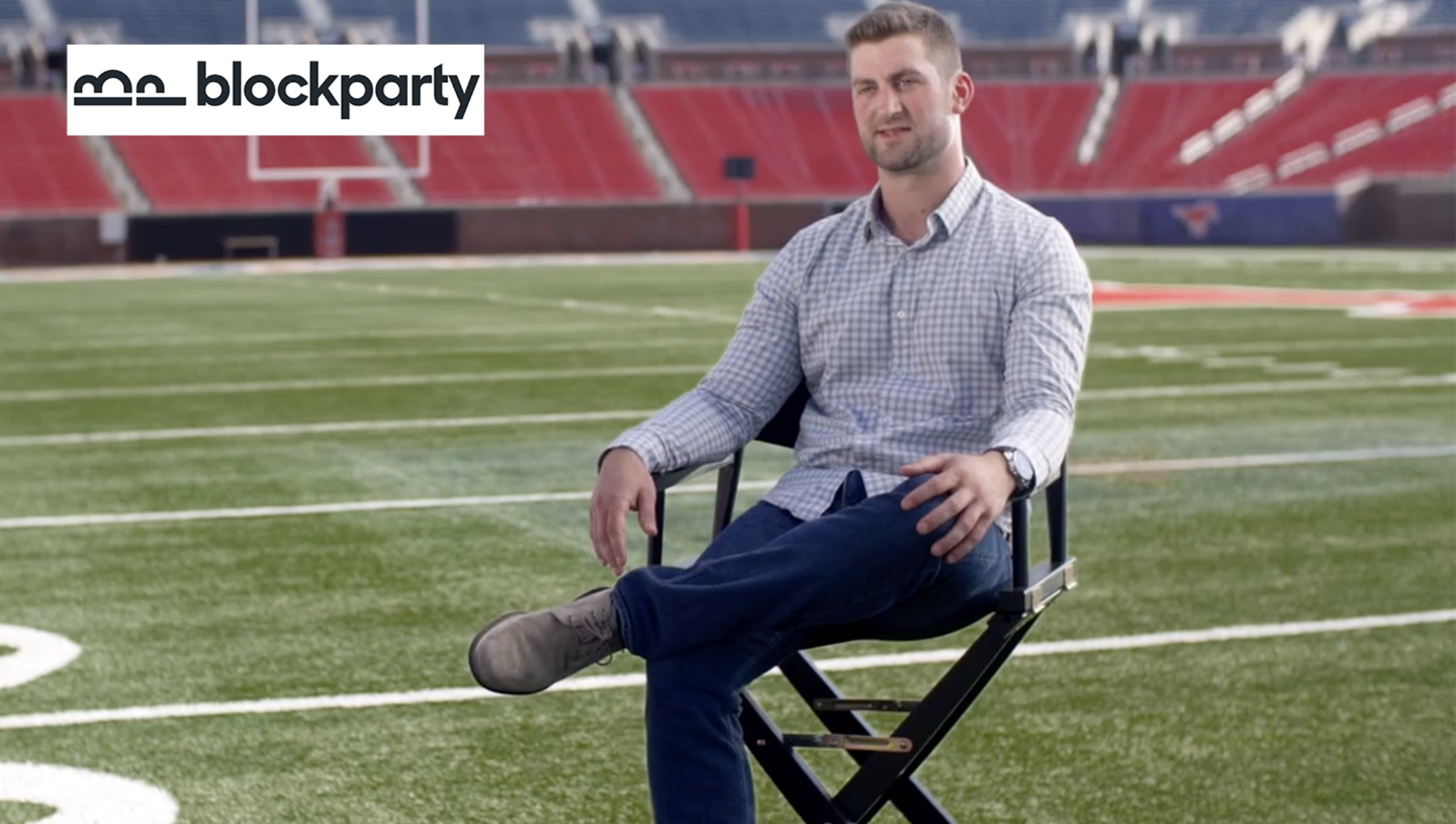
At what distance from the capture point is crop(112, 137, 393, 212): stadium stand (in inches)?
1694

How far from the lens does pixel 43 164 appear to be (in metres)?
42.8

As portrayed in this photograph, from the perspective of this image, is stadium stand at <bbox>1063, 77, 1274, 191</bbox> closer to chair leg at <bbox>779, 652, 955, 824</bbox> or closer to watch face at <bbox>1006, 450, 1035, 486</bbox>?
chair leg at <bbox>779, 652, 955, 824</bbox>

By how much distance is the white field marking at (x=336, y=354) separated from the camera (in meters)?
14.8

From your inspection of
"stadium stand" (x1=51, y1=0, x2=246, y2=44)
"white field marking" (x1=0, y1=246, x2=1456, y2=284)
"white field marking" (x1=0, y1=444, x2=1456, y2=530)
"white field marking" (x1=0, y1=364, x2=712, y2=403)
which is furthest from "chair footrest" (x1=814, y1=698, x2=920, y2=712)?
"stadium stand" (x1=51, y1=0, x2=246, y2=44)

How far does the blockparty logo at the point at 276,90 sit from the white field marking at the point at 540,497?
26088mm

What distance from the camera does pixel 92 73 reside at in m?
40.7

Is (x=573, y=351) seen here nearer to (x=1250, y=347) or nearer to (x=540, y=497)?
(x=1250, y=347)

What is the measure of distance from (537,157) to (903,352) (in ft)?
140

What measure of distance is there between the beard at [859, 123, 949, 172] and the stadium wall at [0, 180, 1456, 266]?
1272 inches

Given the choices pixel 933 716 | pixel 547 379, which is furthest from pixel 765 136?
pixel 933 716

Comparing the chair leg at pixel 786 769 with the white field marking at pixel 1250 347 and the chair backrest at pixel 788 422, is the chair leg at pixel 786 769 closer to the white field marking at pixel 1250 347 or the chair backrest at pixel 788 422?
the chair backrest at pixel 788 422

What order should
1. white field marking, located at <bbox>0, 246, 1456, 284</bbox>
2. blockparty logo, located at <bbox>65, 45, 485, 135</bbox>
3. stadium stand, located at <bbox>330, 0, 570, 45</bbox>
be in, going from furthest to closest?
stadium stand, located at <bbox>330, 0, 570, 45</bbox> < blockparty logo, located at <bbox>65, 45, 485, 135</bbox> < white field marking, located at <bbox>0, 246, 1456, 284</bbox>

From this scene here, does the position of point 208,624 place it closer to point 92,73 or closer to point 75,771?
point 75,771

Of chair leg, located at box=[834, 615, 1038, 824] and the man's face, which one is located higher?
the man's face
